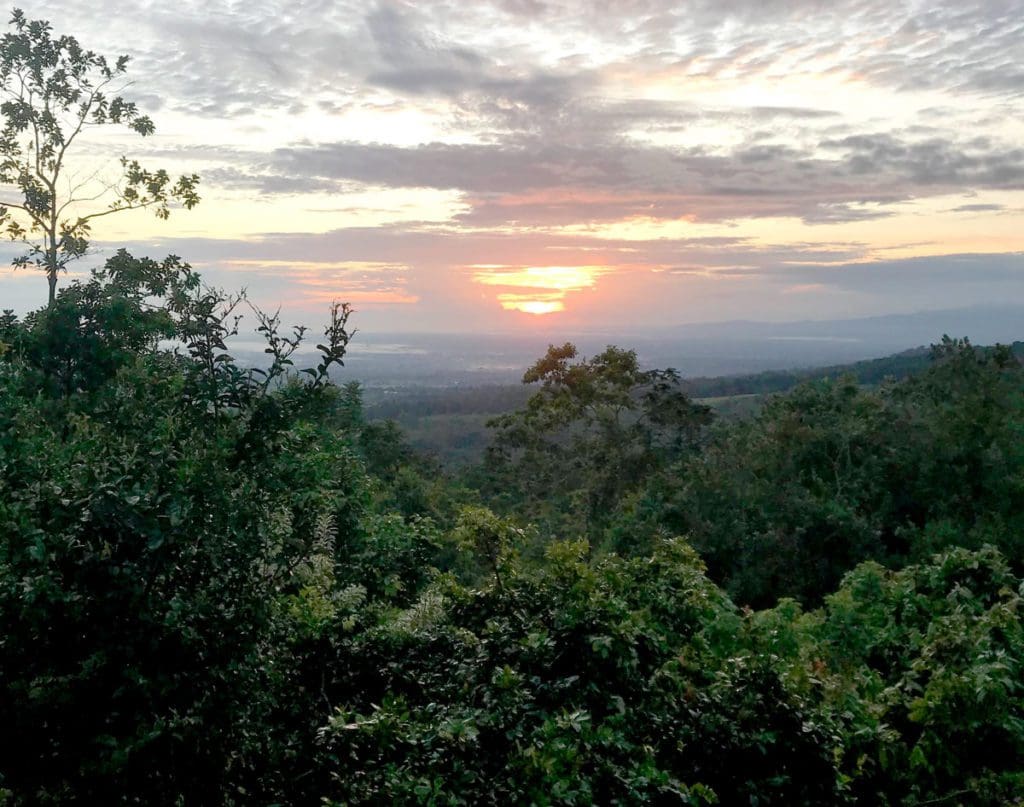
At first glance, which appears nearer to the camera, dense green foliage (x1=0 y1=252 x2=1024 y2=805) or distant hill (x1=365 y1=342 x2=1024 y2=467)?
dense green foliage (x1=0 y1=252 x2=1024 y2=805)

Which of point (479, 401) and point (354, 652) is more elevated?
point (354, 652)

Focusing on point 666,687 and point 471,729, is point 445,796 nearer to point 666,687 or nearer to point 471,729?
point 471,729

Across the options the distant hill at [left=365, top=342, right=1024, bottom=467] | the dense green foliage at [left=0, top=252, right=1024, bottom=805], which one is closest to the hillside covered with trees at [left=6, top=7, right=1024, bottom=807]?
the dense green foliage at [left=0, top=252, right=1024, bottom=805]

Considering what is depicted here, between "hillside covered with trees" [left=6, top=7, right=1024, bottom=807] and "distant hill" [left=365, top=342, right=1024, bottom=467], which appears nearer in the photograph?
"hillside covered with trees" [left=6, top=7, right=1024, bottom=807]

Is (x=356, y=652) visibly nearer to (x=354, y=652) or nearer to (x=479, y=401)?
(x=354, y=652)

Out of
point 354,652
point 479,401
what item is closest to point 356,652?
point 354,652

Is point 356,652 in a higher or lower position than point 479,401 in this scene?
higher

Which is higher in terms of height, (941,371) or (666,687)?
(941,371)

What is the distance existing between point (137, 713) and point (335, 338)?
2439mm

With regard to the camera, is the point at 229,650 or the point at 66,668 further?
the point at 229,650

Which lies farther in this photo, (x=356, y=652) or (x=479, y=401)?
(x=479, y=401)

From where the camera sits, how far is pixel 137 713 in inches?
173

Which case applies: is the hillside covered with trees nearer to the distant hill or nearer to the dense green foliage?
the dense green foliage

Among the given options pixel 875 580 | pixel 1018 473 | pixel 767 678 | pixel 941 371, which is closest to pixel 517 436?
pixel 941 371
